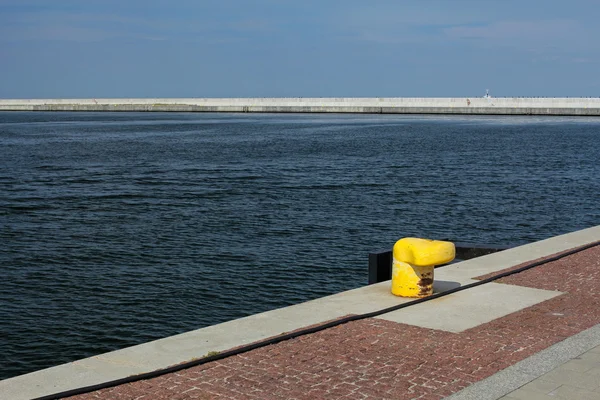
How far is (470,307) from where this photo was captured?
11.3 metres

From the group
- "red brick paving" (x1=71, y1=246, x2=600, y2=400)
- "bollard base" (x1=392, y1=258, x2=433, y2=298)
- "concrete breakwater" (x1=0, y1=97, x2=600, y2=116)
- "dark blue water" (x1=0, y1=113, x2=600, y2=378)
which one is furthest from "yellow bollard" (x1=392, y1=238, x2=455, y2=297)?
"concrete breakwater" (x1=0, y1=97, x2=600, y2=116)

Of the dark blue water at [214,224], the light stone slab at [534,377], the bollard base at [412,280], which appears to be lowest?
the dark blue water at [214,224]

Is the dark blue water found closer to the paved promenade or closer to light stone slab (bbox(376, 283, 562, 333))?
the paved promenade

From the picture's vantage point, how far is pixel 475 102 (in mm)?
155000

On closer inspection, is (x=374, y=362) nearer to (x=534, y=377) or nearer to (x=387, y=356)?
(x=387, y=356)

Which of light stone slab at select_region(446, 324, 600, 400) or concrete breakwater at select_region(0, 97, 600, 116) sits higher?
concrete breakwater at select_region(0, 97, 600, 116)

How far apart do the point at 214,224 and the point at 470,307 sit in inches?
623

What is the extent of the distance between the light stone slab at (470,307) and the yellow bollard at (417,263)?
36 cm

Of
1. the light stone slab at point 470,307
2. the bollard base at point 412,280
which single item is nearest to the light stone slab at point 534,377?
the light stone slab at point 470,307

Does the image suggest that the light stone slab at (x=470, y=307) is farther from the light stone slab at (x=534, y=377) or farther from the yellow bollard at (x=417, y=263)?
the light stone slab at (x=534, y=377)

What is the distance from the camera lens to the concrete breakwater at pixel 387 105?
14425cm

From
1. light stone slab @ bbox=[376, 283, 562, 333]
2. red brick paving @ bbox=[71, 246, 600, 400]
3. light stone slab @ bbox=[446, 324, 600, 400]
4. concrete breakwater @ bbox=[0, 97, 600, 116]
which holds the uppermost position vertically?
concrete breakwater @ bbox=[0, 97, 600, 116]

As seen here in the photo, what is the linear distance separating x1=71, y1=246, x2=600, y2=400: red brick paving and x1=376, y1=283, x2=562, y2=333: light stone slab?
0.66ft

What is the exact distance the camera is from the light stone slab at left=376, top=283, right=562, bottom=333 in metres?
10.6
